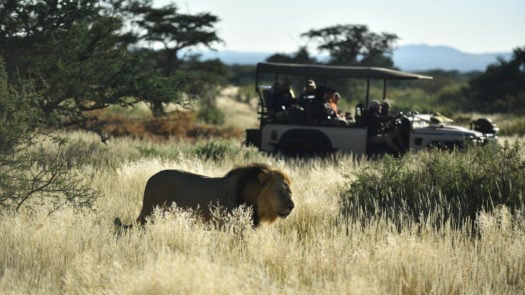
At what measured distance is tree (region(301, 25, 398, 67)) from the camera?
55688 mm

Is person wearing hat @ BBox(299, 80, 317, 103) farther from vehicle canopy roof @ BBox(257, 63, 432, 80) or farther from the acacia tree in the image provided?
the acacia tree

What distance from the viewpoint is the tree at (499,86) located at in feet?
141

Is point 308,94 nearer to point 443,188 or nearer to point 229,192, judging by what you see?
point 443,188

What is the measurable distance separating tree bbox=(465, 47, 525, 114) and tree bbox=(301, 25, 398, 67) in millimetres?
9668

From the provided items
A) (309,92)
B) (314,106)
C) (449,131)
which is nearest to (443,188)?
(449,131)

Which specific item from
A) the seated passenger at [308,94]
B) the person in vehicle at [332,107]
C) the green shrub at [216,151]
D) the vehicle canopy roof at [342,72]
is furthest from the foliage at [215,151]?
the person in vehicle at [332,107]

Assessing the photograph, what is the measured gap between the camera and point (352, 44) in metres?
55.8

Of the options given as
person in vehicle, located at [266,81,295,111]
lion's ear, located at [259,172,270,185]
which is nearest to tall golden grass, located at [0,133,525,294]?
lion's ear, located at [259,172,270,185]

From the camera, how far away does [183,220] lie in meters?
7.98

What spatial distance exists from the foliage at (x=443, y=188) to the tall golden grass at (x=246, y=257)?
0.71 metres

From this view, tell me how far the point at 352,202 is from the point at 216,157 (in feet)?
Result: 18.7

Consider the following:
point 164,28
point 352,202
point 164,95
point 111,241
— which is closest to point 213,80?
point 164,28

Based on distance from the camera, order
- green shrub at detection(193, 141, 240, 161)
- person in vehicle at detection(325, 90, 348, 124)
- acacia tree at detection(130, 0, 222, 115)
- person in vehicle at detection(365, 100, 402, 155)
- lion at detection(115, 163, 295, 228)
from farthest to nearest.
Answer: acacia tree at detection(130, 0, 222, 115) < green shrub at detection(193, 141, 240, 161) < person in vehicle at detection(325, 90, 348, 124) < person in vehicle at detection(365, 100, 402, 155) < lion at detection(115, 163, 295, 228)

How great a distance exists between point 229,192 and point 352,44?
48.4 metres
